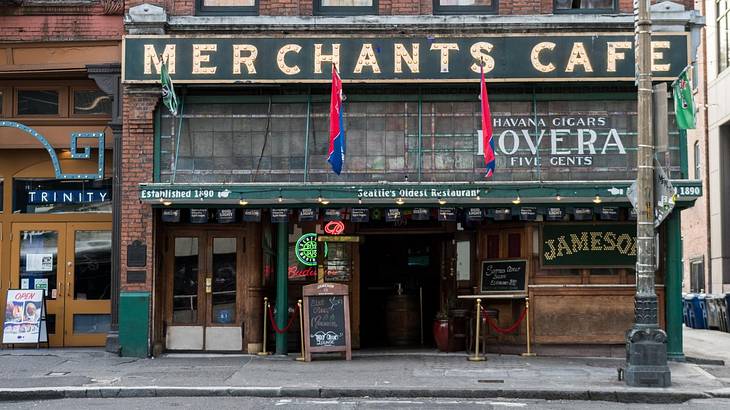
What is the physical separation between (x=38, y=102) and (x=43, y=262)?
3020 mm

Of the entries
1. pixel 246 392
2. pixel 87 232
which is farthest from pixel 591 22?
pixel 87 232

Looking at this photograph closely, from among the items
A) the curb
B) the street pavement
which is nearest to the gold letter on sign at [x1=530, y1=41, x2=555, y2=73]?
the street pavement

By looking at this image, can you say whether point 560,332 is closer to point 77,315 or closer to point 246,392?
point 246,392

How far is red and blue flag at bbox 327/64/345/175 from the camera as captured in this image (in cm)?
1487

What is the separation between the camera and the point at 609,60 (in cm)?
1596

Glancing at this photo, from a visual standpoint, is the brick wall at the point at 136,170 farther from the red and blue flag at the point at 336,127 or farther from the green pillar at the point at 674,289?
the green pillar at the point at 674,289

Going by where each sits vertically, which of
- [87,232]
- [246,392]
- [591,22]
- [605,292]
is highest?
[591,22]

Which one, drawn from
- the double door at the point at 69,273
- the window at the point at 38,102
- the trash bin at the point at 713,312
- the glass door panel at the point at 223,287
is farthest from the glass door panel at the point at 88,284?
the trash bin at the point at 713,312

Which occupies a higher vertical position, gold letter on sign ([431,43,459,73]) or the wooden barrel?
gold letter on sign ([431,43,459,73])

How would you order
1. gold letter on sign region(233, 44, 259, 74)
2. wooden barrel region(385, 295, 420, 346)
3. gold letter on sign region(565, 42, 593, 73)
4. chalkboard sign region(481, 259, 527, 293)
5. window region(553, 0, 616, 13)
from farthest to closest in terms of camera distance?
1. wooden barrel region(385, 295, 420, 346)
2. window region(553, 0, 616, 13)
3. chalkboard sign region(481, 259, 527, 293)
4. gold letter on sign region(233, 44, 259, 74)
5. gold letter on sign region(565, 42, 593, 73)

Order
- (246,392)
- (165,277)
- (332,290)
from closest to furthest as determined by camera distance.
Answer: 1. (246,392)
2. (332,290)
3. (165,277)

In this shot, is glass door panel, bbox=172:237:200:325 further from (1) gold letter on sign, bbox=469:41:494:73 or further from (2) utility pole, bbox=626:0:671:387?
(2) utility pole, bbox=626:0:671:387

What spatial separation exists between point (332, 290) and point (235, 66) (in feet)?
13.7

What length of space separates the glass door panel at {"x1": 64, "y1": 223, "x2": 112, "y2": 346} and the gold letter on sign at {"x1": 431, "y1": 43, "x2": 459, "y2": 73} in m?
6.97
